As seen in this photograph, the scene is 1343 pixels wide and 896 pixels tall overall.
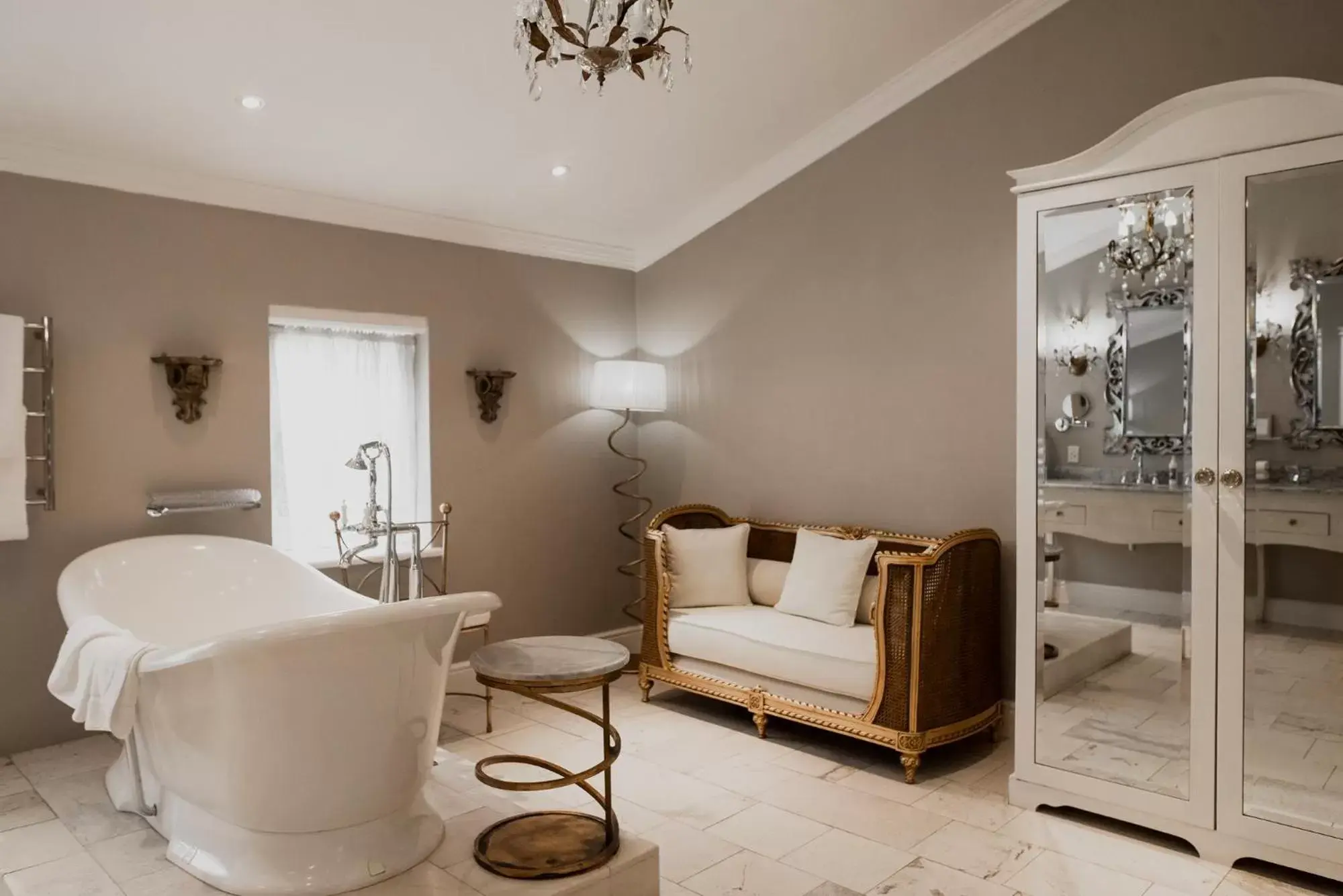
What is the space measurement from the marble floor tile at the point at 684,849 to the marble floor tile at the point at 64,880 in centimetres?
153

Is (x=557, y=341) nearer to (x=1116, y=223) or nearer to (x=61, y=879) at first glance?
(x=1116, y=223)

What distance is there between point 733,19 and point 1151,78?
161cm

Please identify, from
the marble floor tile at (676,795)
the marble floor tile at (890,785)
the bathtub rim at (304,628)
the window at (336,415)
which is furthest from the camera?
the window at (336,415)

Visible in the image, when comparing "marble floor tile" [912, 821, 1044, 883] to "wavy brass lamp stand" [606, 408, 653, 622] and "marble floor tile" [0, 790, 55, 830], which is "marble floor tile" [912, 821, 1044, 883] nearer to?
"wavy brass lamp stand" [606, 408, 653, 622]

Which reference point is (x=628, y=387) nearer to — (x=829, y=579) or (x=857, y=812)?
(x=829, y=579)

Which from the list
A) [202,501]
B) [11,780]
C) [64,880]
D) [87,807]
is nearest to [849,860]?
[64,880]

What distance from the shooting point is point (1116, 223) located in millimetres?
3023

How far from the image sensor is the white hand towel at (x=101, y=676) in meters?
2.52

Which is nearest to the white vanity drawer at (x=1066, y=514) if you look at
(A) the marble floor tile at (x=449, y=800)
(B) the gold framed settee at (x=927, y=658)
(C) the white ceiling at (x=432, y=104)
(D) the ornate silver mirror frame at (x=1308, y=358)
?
(B) the gold framed settee at (x=927, y=658)

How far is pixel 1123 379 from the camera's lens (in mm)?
3014

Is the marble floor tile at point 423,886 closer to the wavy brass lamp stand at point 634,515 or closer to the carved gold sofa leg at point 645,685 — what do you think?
the carved gold sofa leg at point 645,685

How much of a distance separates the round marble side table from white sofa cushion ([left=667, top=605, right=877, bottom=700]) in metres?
1.19

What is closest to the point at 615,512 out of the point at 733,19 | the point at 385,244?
the point at 385,244

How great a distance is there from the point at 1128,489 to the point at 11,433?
154 inches
